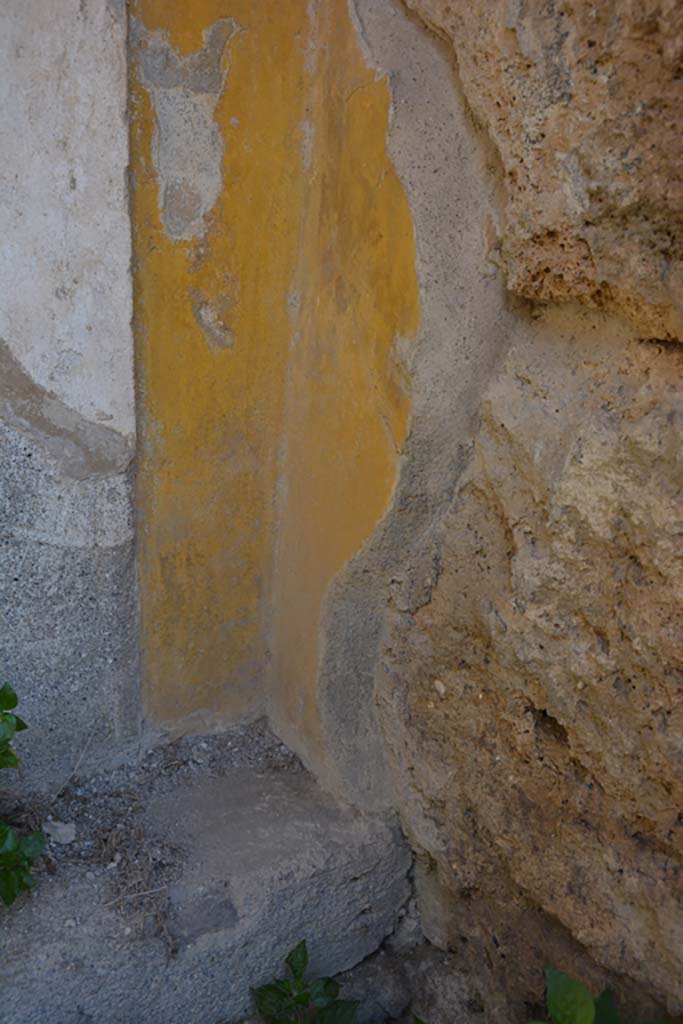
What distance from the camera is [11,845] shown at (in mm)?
1428

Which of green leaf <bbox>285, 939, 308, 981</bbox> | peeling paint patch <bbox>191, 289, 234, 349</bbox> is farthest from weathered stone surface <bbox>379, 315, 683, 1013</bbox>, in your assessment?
peeling paint patch <bbox>191, 289, 234, 349</bbox>

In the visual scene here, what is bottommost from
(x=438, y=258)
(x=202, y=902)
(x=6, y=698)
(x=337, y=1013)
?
(x=337, y=1013)

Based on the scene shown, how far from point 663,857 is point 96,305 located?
115cm

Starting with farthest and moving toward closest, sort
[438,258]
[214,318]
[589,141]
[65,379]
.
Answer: [214,318], [65,379], [438,258], [589,141]

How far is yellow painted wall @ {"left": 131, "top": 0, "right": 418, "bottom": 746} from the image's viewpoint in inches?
58.2

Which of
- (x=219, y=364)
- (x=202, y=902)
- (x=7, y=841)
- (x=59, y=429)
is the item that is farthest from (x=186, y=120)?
(x=202, y=902)

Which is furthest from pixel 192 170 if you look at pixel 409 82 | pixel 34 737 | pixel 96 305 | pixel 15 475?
pixel 34 737

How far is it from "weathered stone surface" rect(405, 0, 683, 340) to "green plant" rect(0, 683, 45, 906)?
961 mm

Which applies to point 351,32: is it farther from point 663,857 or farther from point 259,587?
point 663,857

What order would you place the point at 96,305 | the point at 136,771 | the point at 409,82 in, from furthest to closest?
1. the point at 136,771
2. the point at 96,305
3. the point at 409,82

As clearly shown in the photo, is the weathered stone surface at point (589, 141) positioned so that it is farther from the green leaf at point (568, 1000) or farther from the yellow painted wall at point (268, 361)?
the green leaf at point (568, 1000)

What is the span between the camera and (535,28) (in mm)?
1193

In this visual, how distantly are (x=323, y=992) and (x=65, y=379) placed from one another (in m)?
1.08

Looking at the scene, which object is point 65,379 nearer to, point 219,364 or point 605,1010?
point 219,364
